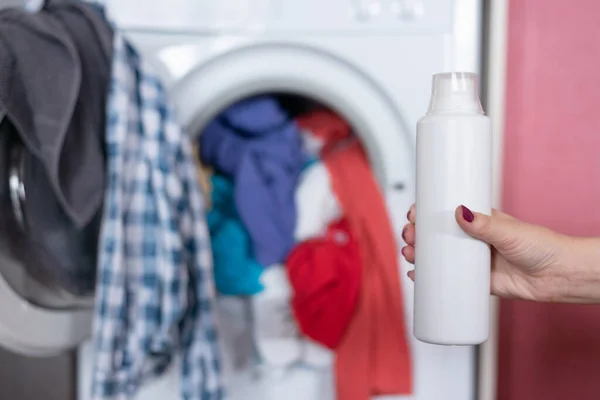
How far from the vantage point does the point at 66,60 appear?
83 cm

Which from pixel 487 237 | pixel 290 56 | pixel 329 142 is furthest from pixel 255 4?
pixel 487 237

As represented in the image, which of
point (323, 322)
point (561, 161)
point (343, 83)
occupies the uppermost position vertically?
point (343, 83)

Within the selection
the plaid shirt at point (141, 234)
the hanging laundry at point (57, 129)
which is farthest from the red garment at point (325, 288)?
the hanging laundry at point (57, 129)

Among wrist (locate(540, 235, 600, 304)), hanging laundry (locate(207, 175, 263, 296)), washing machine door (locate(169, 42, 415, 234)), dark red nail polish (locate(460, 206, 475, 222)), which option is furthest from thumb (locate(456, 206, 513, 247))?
hanging laundry (locate(207, 175, 263, 296))

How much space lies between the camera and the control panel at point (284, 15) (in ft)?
3.38

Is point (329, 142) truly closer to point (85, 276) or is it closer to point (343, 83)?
point (343, 83)

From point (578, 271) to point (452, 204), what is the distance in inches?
8.8

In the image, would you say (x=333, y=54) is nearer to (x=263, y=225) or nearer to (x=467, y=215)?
(x=263, y=225)

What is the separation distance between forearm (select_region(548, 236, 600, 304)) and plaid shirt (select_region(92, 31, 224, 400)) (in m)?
0.47

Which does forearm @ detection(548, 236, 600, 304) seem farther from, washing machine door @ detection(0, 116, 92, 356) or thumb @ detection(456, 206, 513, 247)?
washing machine door @ detection(0, 116, 92, 356)

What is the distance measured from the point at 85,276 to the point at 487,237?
0.60 meters

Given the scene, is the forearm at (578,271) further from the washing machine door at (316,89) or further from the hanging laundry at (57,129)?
the hanging laundry at (57,129)

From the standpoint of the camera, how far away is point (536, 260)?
725 mm

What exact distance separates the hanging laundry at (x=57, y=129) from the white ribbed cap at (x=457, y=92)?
1.46ft
